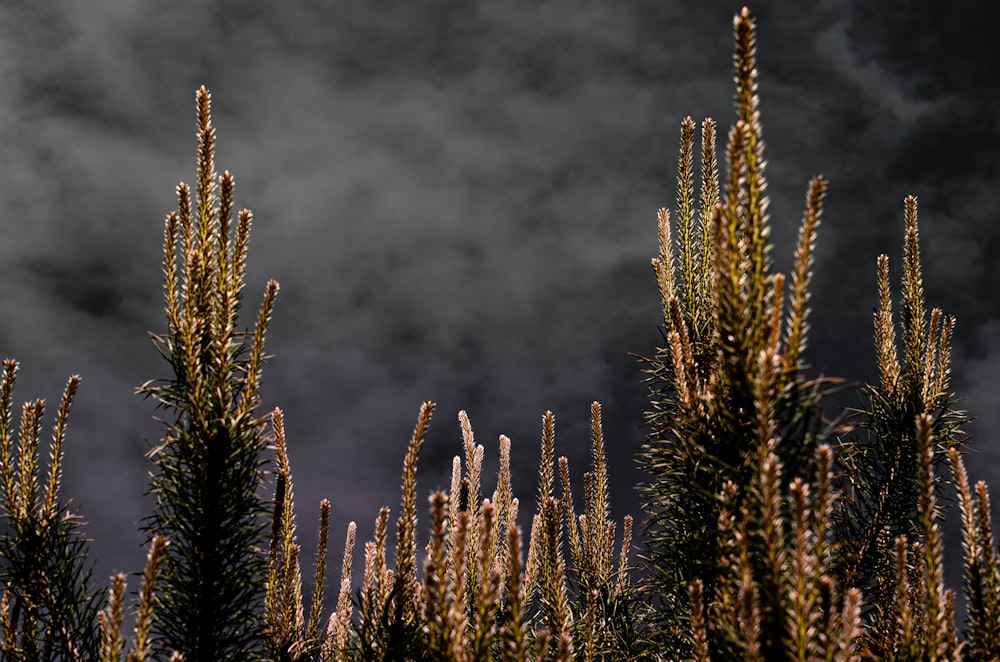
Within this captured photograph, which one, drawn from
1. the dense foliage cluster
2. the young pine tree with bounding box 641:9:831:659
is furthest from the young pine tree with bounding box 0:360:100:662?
the young pine tree with bounding box 641:9:831:659

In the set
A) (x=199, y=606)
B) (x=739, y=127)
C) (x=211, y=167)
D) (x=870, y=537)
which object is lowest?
(x=199, y=606)

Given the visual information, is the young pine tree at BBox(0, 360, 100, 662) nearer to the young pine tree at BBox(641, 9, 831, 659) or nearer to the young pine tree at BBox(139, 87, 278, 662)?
the young pine tree at BBox(139, 87, 278, 662)

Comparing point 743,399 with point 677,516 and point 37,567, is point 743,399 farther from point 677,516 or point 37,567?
point 37,567

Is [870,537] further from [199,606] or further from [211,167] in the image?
[211,167]

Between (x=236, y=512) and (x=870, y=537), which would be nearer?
(x=236, y=512)

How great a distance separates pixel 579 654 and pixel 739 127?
3576 mm

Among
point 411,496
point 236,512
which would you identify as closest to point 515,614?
point 411,496

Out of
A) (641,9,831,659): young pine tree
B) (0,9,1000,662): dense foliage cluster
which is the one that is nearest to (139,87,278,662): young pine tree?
(0,9,1000,662): dense foliage cluster

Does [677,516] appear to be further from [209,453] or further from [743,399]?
[209,453]

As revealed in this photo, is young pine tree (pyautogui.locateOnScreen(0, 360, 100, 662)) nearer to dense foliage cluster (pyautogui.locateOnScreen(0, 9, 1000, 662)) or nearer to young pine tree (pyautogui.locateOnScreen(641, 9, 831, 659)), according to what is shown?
dense foliage cluster (pyautogui.locateOnScreen(0, 9, 1000, 662))

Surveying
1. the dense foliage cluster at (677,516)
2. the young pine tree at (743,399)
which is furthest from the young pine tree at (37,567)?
the young pine tree at (743,399)

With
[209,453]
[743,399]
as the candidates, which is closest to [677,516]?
[743,399]

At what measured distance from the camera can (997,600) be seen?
285cm

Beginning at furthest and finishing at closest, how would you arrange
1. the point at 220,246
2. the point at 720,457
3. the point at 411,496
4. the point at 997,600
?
1. the point at 220,246
2. the point at 411,496
3. the point at 720,457
4. the point at 997,600
